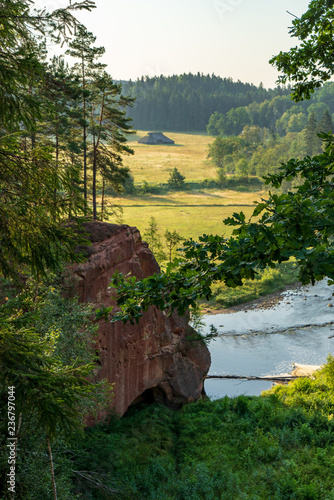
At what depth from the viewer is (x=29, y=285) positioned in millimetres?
12898

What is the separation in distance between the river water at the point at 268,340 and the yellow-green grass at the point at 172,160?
52234mm

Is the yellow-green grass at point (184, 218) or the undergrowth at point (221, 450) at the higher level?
the yellow-green grass at point (184, 218)

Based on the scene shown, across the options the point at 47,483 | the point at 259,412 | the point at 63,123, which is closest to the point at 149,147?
Answer: the point at 63,123

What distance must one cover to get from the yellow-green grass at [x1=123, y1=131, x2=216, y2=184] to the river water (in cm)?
5223

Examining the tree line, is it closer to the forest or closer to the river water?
the river water

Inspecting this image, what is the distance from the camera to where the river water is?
98.1ft

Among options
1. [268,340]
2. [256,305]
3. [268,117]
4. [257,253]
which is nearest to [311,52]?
[257,253]


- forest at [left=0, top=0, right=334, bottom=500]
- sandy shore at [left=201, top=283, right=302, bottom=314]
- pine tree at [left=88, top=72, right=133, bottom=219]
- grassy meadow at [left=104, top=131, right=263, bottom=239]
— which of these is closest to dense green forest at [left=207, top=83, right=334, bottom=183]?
grassy meadow at [left=104, top=131, right=263, bottom=239]

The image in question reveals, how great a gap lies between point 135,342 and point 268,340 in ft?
58.3

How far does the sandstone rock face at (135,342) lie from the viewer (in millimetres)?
17812

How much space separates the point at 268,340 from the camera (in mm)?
34750

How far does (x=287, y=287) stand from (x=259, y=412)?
92.2 feet

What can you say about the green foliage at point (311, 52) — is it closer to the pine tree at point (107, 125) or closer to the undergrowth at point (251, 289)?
the pine tree at point (107, 125)

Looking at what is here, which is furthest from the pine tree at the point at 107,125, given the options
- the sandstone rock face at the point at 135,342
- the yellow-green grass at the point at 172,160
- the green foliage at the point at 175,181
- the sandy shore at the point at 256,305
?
the yellow-green grass at the point at 172,160
